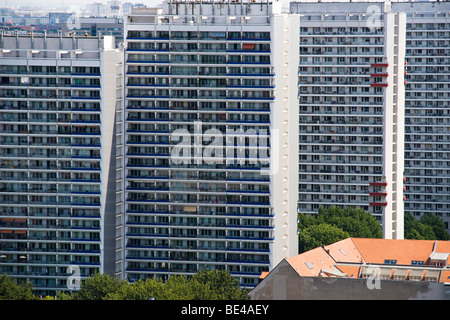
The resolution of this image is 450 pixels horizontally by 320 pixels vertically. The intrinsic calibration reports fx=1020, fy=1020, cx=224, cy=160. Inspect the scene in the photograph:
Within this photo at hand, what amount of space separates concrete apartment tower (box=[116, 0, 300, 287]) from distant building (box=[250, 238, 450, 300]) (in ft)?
37.5

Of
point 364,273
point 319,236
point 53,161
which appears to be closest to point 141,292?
point 53,161

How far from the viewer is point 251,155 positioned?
163 m

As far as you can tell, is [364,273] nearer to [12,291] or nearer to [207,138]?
[207,138]

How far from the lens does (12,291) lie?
14862cm

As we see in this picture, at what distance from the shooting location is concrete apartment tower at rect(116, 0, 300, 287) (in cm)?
16300

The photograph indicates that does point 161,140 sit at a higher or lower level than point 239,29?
lower

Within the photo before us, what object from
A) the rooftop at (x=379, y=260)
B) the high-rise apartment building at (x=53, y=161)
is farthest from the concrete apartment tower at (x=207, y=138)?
the rooftop at (x=379, y=260)

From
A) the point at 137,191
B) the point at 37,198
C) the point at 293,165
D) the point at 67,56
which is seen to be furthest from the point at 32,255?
→ the point at 293,165

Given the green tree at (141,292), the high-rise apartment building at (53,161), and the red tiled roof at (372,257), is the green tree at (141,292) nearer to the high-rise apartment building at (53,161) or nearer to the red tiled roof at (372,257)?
the high-rise apartment building at (53,161)

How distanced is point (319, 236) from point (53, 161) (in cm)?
5726

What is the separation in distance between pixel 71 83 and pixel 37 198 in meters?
19.2

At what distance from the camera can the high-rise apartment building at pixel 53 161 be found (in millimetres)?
161250

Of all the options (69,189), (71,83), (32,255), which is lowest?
(32,255)
